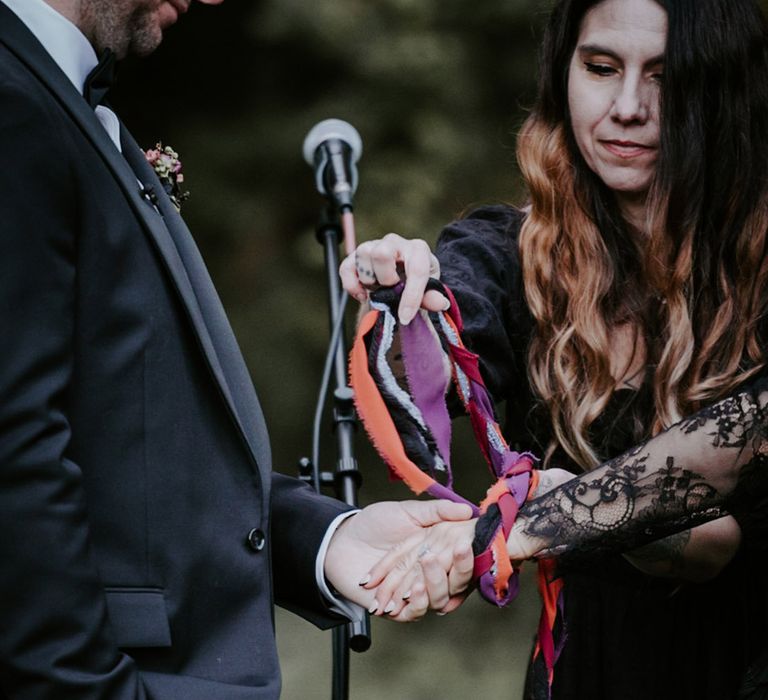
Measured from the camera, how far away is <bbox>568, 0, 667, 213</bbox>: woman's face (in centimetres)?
224

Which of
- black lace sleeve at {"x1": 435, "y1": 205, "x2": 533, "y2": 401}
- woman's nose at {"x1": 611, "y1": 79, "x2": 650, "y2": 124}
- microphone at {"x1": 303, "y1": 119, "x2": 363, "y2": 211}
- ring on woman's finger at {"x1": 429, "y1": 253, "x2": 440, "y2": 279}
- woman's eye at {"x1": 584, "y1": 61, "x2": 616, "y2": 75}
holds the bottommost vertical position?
black lace sleeve at {"x1": 435, "y1": 205, "x2": 533, "y2": 401}

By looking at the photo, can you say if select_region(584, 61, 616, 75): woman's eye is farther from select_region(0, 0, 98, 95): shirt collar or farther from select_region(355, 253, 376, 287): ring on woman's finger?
select_region(0, 0, 98, 95): shirt collar

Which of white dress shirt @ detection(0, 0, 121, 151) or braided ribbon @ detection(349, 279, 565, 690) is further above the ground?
white dress shirt @ detection(0, 0, 121, 151)

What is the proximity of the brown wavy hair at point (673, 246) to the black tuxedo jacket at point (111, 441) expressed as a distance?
64 cm

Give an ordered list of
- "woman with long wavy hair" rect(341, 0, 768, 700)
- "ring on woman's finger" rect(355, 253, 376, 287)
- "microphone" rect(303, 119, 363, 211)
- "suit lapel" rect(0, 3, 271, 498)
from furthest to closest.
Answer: "microphone" rect(303, 119, 363, 211), "woman with long wavy hair" rect(341, 0, 768, 700), "ring on woman's finger" rect(355, 253, 376, 287), "suit lapel" rect(0, 3, 271, 498)

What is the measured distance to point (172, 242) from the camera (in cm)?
170

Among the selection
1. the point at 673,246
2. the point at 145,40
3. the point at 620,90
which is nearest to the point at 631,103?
the point at 620,90

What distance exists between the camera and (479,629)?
366cm

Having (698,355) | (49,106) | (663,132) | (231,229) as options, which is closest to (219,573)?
(49,106)

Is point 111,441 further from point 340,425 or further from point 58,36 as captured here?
point 340,425

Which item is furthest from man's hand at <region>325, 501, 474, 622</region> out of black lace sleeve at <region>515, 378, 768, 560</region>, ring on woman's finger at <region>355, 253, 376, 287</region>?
ring on woman's finger at <region>355, 253, 376, 287</region>

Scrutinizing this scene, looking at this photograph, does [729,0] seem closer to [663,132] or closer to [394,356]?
[663,132]

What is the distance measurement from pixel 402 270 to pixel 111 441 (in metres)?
0.62

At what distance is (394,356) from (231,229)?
1.63 meters
